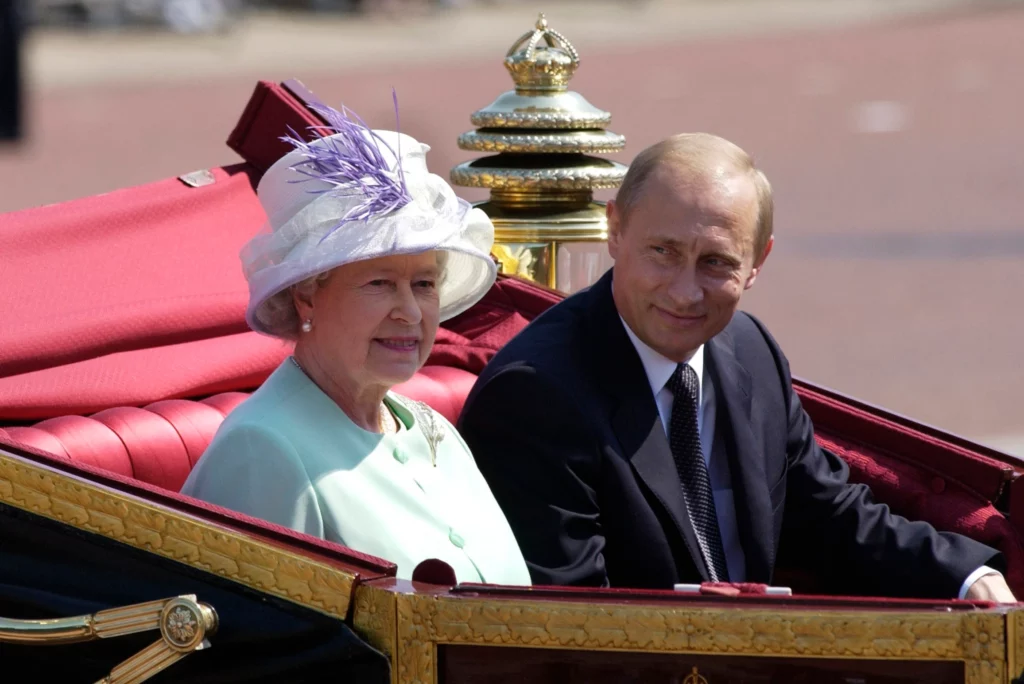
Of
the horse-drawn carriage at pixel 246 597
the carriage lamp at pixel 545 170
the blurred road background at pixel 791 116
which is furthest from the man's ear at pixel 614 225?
the blurred road background at pixel 791 116

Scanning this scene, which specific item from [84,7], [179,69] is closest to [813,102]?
[179,69]

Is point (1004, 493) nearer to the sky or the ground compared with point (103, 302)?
nearer to the ground

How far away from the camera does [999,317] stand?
858 centimetres

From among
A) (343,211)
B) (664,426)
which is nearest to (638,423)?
(664,426)

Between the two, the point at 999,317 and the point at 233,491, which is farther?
the point at 999,317

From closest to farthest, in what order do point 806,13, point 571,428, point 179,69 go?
point 571,428
point 179,69
point 806,13

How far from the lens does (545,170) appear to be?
354cm

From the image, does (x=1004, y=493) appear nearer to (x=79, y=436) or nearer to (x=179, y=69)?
(x=79, y=436)

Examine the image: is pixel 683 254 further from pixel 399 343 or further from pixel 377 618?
pixel 377 618

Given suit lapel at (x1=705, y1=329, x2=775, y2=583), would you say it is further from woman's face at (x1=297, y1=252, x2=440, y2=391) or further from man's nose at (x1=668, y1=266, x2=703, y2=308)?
woman's face at (x1=297, y1=252, x2=440, y2=391)

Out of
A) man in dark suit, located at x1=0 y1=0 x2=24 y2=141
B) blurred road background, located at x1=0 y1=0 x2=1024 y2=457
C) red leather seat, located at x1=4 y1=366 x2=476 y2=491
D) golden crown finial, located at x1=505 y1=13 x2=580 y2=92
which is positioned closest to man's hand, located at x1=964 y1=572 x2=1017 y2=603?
red leather seat, located at x1=4 y1=366 x2=476 y2=491

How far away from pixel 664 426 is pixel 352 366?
51 centimetres

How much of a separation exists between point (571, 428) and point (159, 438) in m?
0.59

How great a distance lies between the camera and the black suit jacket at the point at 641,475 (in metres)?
2.31
